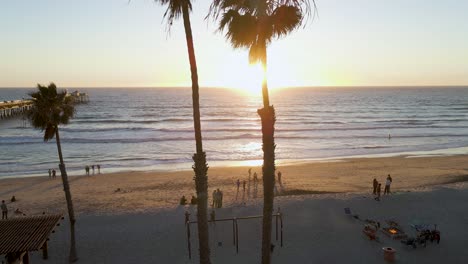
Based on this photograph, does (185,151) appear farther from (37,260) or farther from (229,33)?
(229,33)

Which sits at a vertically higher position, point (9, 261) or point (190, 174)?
point (9, 261)

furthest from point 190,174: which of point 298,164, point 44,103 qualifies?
point 44,103

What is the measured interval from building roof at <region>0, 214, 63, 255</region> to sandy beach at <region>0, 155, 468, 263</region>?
340cm

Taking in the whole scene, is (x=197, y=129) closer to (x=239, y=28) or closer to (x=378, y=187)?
(x=239, y=28)

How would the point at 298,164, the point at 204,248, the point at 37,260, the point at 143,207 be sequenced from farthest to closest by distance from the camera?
the point at 298,164
the point at 143,207
the point at 37,260
the point at 204,248

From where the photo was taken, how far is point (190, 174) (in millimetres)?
33000

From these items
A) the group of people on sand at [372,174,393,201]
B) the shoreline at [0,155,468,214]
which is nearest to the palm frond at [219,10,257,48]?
the shoreline at [0,155,468,214]

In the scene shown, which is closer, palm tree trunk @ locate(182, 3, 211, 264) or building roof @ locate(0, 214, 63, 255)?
palm tree trunk @ locate(182, 3, 211, 264)

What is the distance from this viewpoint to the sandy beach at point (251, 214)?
16.0 metres

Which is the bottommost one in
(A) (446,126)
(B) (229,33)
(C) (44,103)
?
(A) (446,126)

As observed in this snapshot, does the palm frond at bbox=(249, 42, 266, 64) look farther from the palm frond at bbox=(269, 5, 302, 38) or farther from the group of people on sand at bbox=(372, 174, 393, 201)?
the group of people on sand at bbox=(372, 174, 393, 201)

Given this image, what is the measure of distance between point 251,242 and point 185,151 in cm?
2986

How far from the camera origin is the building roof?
11508 millimetres

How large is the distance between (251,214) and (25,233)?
10247mm
